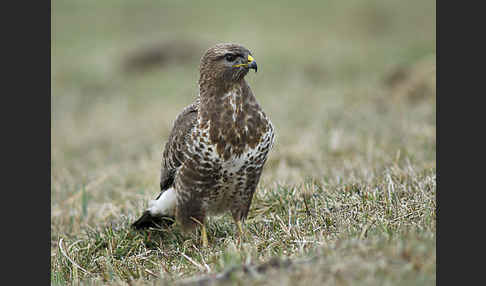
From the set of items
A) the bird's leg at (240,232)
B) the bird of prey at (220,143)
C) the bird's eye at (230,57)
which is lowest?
the bird's leg at (240,232)

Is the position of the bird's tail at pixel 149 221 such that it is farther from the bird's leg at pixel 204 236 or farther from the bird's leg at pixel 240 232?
the bird's leg at pixel 240 232

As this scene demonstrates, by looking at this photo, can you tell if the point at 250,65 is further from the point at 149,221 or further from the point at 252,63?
the point at 149,221

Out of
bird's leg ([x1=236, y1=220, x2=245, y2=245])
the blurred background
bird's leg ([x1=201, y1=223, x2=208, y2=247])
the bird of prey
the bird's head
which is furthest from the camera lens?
the blurred background

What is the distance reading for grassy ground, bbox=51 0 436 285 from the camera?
10.8 feet

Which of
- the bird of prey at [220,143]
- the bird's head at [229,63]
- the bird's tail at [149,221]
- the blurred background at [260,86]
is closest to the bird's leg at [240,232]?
the bird of prey at [220,143]

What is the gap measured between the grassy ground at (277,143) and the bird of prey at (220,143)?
31 centimetres

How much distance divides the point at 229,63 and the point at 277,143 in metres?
3.61

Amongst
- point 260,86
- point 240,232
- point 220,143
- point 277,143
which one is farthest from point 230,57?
point 260,86

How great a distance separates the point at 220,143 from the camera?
4039 mm

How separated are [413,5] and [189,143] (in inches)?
A: 672

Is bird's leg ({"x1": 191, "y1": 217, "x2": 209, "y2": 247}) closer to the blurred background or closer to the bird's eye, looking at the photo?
the blurred background

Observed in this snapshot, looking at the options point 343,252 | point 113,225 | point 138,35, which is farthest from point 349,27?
point 343,252

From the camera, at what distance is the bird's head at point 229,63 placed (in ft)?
13.8

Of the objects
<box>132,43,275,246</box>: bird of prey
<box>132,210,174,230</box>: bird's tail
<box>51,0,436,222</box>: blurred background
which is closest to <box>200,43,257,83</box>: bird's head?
<box>132,43,275,246</box>: bird of prey
